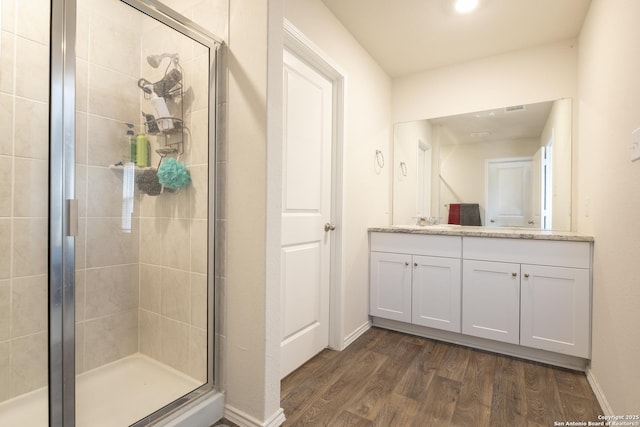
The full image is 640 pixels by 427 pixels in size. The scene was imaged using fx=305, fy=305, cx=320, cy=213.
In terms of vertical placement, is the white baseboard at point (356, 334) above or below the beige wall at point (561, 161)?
below

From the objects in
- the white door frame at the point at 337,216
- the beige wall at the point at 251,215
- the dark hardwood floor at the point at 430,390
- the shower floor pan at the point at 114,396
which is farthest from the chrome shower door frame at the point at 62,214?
the white door frame at the point at 337,216

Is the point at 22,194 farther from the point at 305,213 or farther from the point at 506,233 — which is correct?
the point at 506,233

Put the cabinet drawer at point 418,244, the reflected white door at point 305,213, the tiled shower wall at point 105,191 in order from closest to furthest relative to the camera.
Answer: the tiled shower wall at point 105,191 < the reflected white door at point 305,213 < the cabinet drawer at point 418,244

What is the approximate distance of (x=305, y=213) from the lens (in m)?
2.09

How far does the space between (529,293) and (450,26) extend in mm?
2049

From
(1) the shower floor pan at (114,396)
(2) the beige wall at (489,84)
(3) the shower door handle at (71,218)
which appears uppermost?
(2) the beige wall at (489,84)

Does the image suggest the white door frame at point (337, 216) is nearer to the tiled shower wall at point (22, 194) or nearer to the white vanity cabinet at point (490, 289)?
the white vanity cabinet at point (490, 289)

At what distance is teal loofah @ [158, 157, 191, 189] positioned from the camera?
163 cm

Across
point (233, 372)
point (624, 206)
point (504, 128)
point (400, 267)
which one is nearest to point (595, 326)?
point (624, 206)

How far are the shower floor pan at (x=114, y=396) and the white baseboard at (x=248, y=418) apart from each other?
21cm

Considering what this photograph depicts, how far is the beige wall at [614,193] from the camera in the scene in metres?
1.28

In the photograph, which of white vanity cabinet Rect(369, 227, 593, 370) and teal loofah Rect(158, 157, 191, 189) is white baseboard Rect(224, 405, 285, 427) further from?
white vanity cabinet Rect(369, 227, 593, 370)

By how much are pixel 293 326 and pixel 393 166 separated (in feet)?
6.48


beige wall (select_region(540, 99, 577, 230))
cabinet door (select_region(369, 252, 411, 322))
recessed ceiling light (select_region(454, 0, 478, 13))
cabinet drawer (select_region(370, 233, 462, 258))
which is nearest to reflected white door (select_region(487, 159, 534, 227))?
beige wall (select_region(540, 99, 577, 230))
